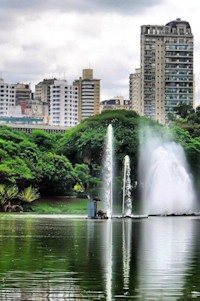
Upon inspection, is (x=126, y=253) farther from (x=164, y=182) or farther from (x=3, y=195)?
(x=164, y=182)

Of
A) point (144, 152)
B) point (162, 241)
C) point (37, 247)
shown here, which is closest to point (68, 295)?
point (37, 247)

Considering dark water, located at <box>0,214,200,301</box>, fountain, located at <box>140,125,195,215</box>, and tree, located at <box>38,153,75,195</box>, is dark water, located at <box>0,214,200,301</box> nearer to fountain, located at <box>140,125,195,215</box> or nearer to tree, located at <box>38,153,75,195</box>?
fountain, located at <box>140,125,195,215</box>

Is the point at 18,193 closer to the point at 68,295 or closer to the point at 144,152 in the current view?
the point at 144,152

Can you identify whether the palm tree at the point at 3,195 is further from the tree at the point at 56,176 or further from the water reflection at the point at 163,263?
the water reflection at the point at 163,263

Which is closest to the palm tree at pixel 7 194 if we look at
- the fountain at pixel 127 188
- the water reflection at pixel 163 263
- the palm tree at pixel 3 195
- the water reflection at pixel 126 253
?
the palm tree at pixel 3 195

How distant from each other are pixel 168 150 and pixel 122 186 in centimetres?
586

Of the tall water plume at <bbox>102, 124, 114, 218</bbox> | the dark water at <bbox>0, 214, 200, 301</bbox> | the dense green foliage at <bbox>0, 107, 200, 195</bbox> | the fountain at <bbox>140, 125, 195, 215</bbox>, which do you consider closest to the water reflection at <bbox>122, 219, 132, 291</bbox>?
the dark water at <bbox>0, 214, 200, 301</bbox>

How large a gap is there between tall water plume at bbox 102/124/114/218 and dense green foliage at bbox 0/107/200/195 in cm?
97

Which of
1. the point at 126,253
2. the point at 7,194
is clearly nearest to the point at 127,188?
the point at 7,194

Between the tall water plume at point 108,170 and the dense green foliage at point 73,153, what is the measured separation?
97cm

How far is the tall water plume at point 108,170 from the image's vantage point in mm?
69912

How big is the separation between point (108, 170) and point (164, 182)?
185 inches

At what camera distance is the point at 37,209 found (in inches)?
2798

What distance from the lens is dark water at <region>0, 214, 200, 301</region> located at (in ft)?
66.1
